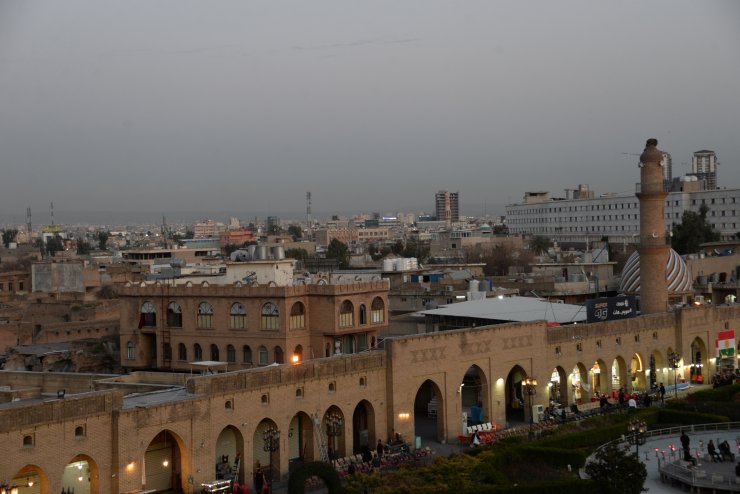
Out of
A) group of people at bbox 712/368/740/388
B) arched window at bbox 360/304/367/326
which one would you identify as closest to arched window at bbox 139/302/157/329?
arched window at bbox 360/304/367/326

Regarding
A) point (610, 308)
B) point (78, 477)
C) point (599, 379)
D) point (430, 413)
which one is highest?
point (610, 308)

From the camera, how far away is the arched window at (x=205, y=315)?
1486 inches

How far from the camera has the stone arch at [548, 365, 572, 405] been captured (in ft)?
134

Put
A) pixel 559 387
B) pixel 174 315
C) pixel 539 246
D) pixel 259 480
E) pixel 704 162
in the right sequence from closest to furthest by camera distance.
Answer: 1. pixel 259 480
2. pixel 174 315
3. pixel 559 387
4. pixel 539 246
5. pixel 704 162

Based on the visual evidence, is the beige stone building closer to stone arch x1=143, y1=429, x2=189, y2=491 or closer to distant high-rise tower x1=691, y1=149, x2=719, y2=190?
stone arch x1=143, y1=429, x2=189, y2=491

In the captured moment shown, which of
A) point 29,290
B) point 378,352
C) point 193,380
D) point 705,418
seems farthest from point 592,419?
point 29,290

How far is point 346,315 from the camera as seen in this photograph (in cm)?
3803

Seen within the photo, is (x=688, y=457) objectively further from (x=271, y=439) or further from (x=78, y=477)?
(x=78, y=477)

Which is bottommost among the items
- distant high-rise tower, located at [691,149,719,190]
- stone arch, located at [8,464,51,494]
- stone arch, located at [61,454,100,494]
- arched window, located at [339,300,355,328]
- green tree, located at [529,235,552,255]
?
stone arch, located at [61,454,100,494]

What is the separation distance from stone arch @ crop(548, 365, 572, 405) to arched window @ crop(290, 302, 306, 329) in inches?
406

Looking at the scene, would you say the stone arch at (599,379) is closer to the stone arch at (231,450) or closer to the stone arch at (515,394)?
the stone arch at (515,394)

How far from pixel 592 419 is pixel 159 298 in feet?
53.5

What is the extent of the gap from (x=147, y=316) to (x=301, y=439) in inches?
414

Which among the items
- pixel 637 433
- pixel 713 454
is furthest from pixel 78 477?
pixel 713 454
